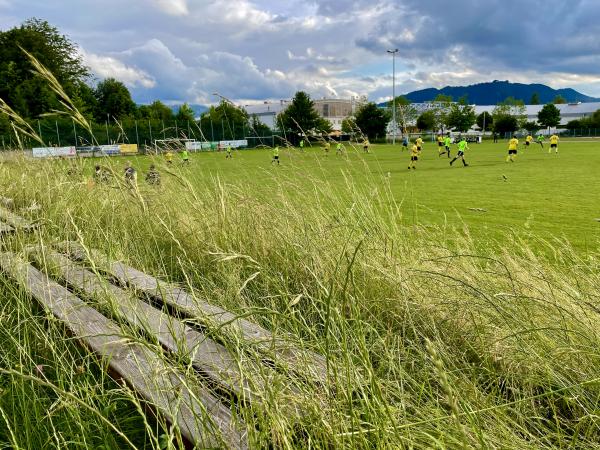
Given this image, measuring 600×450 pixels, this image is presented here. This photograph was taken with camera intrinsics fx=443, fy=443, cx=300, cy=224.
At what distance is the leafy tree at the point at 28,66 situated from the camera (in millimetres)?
49219

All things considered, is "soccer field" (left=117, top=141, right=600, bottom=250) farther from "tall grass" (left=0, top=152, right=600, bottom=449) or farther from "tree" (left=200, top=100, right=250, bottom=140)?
"tree" (left=200, top=100, right=250, bottom=140)

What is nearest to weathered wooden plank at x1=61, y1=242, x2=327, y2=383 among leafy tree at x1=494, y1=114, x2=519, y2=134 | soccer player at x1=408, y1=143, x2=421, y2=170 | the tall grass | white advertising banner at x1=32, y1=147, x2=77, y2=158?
the tall grass

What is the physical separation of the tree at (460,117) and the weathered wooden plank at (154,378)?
2963 inches

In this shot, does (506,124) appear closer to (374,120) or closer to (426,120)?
(426,120)

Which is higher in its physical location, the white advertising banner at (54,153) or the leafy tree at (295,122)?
the leafy tree at (295,122)

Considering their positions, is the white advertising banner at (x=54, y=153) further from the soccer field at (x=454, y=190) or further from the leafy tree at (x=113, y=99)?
the leafy tree at (x=113, y=99)

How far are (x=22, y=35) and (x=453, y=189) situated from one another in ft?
212

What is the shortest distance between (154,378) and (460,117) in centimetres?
7997

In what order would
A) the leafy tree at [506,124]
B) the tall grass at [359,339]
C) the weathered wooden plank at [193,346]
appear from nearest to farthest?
the tall grass at [359,339], the weathered wooden plank at [193,346], the leafy tree at [506,124]

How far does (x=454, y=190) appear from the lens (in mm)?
12906

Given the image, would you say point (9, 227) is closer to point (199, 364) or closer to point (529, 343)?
point (199, 364)

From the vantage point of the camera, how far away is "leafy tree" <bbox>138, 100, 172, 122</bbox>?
72494mm

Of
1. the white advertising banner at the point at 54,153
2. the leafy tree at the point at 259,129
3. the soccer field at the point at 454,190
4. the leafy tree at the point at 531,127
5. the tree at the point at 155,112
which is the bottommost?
the soccer field at the point at 454,190

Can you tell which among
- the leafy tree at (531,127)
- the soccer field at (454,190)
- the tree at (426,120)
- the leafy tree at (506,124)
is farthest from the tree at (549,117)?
the soccer field at (454,190)
